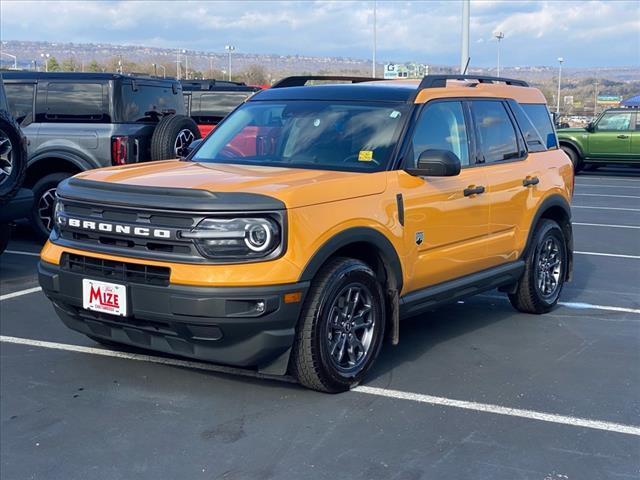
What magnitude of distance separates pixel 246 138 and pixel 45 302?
2512 mm

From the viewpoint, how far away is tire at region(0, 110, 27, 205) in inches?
293

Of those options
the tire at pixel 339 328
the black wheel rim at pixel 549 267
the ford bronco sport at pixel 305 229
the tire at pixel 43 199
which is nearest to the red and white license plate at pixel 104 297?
the ford bronco sport at pixel 305 229

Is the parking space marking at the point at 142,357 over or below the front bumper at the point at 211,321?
below

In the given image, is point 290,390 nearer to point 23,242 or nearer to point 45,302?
point 45,302

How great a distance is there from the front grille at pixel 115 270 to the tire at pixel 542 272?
3385mm

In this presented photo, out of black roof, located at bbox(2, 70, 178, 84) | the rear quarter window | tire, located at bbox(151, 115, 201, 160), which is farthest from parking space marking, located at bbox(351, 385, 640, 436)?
black roof, located at bbox(2, 70, 178, 84)

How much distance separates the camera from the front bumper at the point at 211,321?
426 cm

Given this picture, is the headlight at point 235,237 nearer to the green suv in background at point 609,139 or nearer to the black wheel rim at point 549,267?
the black wheel rim at point 549,267

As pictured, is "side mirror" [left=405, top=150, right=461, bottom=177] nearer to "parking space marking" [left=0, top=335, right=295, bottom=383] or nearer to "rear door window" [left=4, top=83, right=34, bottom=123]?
"parking space marking" [left=0, top=335, right=295, bottom=383]

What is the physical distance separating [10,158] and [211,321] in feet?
13.5

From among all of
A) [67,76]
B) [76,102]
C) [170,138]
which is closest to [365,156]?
[170,138]

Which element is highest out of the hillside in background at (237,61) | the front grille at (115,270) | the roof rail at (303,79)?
the hillside in background at (237,61)

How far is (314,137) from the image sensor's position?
5.55 m

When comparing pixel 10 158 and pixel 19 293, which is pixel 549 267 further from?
pixel 10 158
